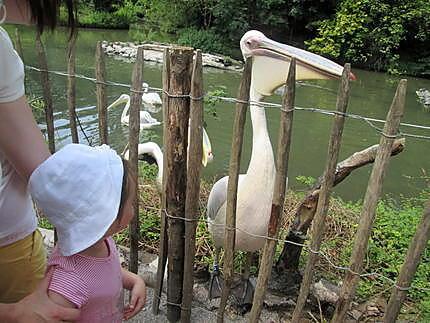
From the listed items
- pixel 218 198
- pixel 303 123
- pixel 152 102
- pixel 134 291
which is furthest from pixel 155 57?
pixel 134 291

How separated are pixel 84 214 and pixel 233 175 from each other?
40.5 inches

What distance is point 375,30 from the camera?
1600cm

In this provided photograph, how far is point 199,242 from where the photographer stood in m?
3.33

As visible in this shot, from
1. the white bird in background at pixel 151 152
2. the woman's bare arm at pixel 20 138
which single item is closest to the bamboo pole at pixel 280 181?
the woman's bare arm at pixel 20 138

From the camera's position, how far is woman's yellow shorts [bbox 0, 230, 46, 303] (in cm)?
127

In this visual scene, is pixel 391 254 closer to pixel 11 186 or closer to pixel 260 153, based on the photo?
pixel 260 153

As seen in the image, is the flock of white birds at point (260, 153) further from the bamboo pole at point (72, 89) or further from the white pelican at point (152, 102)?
the white pelican at point (152, 102)

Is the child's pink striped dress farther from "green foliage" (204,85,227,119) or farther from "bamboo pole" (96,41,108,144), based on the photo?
"green foliage" (204,85,227,119)

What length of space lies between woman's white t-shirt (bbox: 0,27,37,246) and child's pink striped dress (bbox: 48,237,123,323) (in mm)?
129

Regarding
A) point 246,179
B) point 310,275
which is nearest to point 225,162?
point 246,179

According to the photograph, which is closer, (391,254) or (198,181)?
(198,181)

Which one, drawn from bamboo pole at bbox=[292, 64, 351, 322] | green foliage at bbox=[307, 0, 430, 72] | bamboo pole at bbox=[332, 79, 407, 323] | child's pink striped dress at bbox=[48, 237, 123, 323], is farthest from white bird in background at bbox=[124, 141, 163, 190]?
green foliage at bbox=[307, 0, 430, 72]

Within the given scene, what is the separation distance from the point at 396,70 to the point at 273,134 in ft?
31.3

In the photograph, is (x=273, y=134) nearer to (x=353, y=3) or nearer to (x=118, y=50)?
(x=118, y=50)
